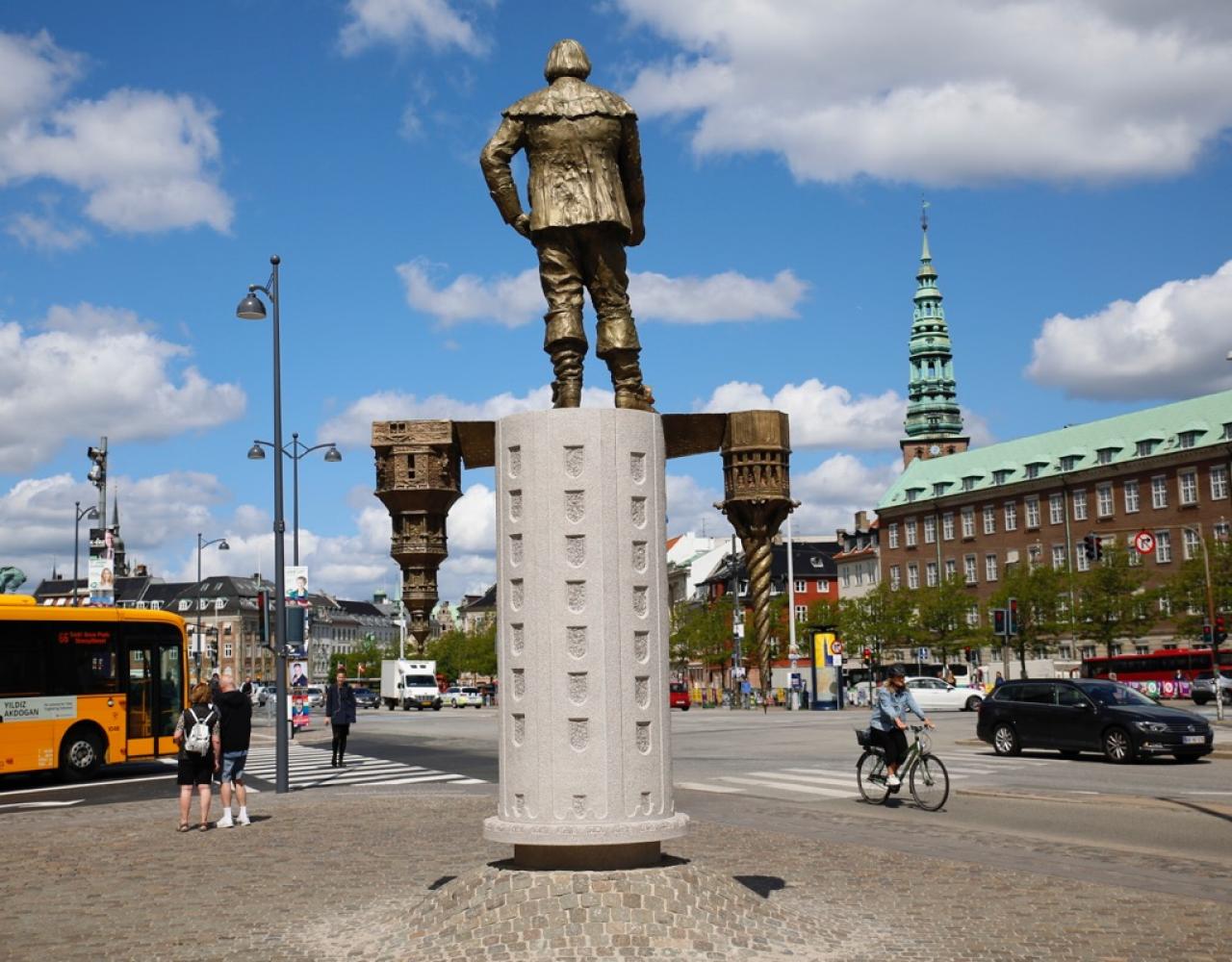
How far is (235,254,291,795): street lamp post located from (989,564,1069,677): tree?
65.1 metres

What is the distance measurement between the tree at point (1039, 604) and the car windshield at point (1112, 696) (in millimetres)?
56993

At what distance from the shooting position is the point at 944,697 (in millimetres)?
52781

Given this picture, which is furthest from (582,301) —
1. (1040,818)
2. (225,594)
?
(225,594)

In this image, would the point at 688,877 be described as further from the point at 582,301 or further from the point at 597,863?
the point at 582,301

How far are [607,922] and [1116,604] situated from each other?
2949 inches

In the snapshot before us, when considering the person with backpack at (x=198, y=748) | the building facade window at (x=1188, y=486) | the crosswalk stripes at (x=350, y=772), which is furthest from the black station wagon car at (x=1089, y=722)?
the building facade window at (x=1188, y=486)

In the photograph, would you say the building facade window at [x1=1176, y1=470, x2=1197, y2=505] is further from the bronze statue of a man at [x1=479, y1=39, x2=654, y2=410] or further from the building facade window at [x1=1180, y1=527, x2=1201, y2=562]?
the bronze statue of a man at [x1=479, y1=39, x2=654, y2=410]

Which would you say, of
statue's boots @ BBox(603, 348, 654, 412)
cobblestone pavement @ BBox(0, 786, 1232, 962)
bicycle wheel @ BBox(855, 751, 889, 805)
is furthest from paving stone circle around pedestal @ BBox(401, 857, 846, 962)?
bicycle wheel @ BBox(855, 751, 889, 805)

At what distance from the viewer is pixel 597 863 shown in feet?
25.9

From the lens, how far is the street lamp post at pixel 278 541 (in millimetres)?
21047

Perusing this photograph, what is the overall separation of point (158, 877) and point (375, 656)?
165m

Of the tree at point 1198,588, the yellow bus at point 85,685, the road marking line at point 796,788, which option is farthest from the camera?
the tree at point 1198,588

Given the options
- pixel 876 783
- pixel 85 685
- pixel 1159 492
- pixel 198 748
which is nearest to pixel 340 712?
pixel 85 685

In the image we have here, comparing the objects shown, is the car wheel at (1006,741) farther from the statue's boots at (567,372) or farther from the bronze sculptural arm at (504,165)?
the bronze sculptural arm at (504,165)
